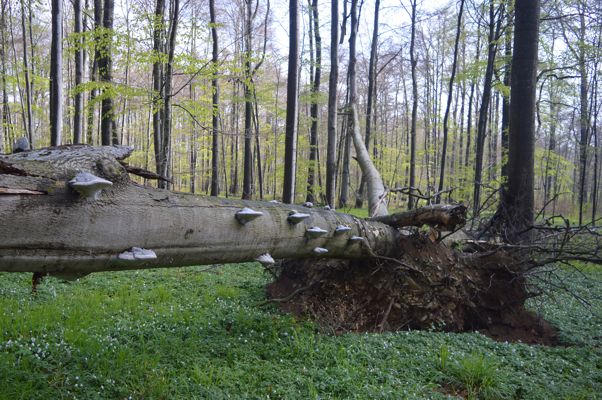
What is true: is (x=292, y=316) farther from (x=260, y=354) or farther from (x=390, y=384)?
(x=390, y=384)

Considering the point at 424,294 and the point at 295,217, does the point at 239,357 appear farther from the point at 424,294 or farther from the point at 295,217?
the point at 424,294

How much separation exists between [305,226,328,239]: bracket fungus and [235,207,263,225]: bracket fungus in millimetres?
648

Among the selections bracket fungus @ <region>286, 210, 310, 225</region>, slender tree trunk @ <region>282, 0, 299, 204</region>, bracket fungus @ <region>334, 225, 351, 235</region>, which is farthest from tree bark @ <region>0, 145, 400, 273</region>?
slender tree trunk @ <region>282, 0, 299, 204</region>

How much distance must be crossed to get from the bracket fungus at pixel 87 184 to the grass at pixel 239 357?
1.41 meters

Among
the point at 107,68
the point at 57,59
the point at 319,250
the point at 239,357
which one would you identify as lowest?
the point at 239,357

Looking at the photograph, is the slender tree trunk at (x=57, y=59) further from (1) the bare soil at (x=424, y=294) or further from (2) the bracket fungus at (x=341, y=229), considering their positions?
(2) the bracket fungus at (x=341, y=229)

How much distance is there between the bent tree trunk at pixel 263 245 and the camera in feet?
6.04

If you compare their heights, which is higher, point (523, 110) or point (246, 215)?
point (523, 110)

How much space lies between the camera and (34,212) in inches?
69.8

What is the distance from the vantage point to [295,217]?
314 cm

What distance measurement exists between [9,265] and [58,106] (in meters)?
8.09

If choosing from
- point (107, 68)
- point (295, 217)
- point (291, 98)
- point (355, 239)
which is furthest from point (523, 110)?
point (107, 68)

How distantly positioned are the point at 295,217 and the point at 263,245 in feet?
1.22

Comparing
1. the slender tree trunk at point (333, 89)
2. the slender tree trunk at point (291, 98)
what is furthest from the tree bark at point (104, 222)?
the slender tree trunk at point (333, 89)
